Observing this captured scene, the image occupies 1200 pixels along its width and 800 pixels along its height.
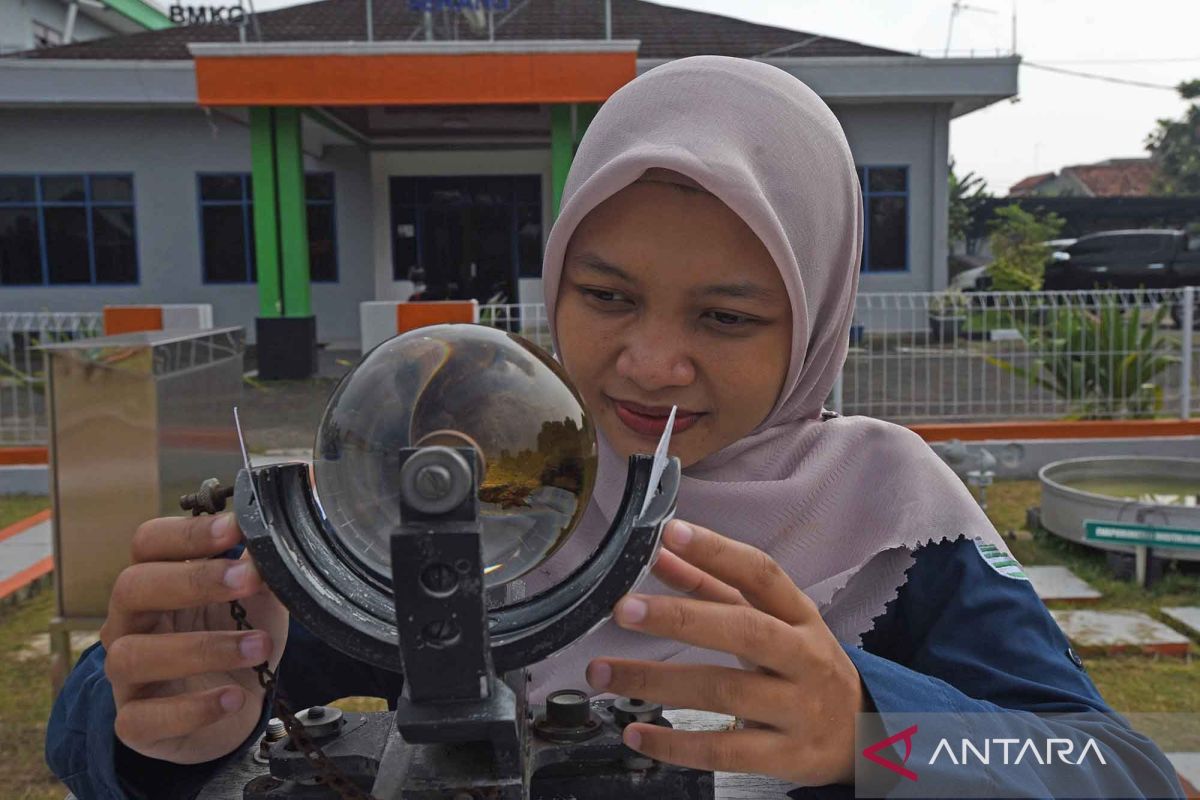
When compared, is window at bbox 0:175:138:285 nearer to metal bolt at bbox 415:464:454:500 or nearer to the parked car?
metal bolt at bbox 415:464:454:500

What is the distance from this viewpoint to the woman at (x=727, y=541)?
0.85 meters

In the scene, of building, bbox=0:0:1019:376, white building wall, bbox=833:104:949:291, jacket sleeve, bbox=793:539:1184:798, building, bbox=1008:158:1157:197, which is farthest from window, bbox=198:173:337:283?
building, bbox=1008:158:1157:197

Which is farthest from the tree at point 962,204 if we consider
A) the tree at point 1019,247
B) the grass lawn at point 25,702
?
the grass lawn at point 25,702

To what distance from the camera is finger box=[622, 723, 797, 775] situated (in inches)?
33.2

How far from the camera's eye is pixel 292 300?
1252cm

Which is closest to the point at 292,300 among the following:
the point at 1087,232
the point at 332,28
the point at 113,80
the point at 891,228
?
the point at 113,80

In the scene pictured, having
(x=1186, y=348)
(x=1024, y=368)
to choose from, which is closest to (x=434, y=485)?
(x=1186, y=348)

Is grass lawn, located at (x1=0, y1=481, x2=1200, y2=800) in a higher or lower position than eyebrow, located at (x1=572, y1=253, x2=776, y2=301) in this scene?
lower

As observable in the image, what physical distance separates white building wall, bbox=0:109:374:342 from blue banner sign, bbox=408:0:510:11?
3.84m

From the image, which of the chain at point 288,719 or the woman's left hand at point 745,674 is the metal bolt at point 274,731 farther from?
the woman's left hand at point 745,674

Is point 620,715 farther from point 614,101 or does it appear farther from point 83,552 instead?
point 83,552

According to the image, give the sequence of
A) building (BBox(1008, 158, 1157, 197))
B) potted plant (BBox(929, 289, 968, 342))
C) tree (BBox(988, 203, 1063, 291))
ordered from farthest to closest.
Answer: building (BBox(1008, 158, 1157, 197)), tree (BBox(988, 203, 1063, 291)), potted plant (BBox(929, 289, 968, 342))

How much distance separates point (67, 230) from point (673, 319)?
16.7 meters

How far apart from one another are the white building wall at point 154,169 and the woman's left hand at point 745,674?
1573 cm
